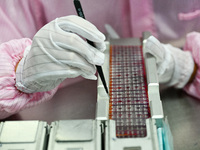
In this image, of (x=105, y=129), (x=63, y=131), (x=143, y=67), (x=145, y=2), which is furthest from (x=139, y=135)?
(x=145, y=2)

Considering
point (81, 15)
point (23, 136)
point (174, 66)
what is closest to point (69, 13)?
point (81, 15)

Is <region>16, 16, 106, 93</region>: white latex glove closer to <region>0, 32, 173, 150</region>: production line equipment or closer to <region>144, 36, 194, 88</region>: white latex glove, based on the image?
<region>0, 32, 173, 150</region>: production line equipment

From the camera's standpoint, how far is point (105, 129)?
3.32 ft

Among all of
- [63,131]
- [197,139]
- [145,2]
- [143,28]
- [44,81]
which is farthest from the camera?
[143,28]

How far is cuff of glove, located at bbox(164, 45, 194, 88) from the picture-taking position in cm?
152

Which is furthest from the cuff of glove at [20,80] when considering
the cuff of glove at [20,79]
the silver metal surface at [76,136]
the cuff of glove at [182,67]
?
the cuff of glove at [182,67]

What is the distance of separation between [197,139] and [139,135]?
566 mm

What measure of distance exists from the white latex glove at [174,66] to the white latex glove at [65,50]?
0.51 meters

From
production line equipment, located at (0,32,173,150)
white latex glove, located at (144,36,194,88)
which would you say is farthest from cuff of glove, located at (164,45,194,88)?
production line equipment, located at (0,32,173,150)

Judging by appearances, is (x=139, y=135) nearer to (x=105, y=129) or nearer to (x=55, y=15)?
(x=105, y=129)

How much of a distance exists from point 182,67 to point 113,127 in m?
0.71

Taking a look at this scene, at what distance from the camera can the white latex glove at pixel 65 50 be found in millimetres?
1016

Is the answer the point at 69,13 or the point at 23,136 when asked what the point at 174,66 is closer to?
the point at 69,13

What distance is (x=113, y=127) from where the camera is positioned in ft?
3.33
